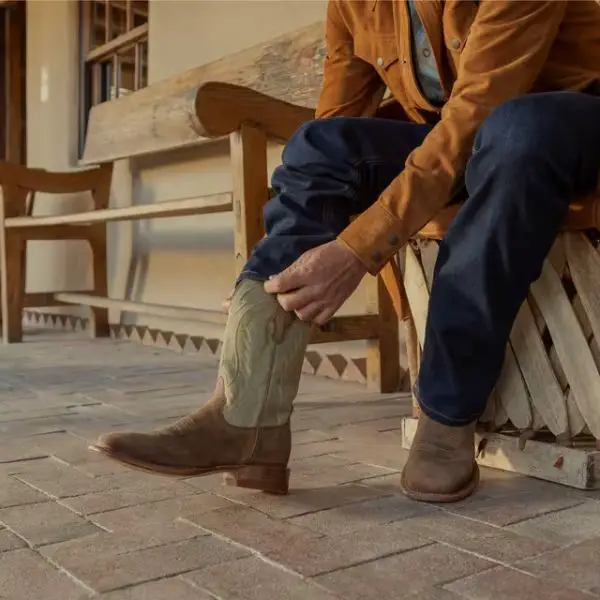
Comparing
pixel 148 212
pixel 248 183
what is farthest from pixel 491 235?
pixel 148 212

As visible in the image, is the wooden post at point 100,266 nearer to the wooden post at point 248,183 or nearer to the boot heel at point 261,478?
the wooden post at point 248,183

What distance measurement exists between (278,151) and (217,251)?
21.6 inches

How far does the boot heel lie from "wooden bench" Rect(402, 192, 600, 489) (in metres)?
0.38

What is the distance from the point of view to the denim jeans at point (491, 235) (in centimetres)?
110

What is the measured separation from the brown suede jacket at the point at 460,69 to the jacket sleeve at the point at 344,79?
0.30 ft

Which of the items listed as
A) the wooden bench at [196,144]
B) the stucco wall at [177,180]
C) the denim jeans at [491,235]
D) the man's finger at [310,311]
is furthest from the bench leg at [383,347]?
the man's finger at [310,311]

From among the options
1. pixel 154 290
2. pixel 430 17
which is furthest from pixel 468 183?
pixel 154 290

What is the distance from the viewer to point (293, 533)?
3.34 ft

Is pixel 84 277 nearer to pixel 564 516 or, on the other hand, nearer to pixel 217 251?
pixel 217 251

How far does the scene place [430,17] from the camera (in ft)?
4.17

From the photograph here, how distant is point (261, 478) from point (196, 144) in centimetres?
192

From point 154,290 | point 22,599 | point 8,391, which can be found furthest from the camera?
point 154,290

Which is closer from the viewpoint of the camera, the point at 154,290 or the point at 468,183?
the point at 468,183

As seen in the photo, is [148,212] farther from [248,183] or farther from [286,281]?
[286,281]
